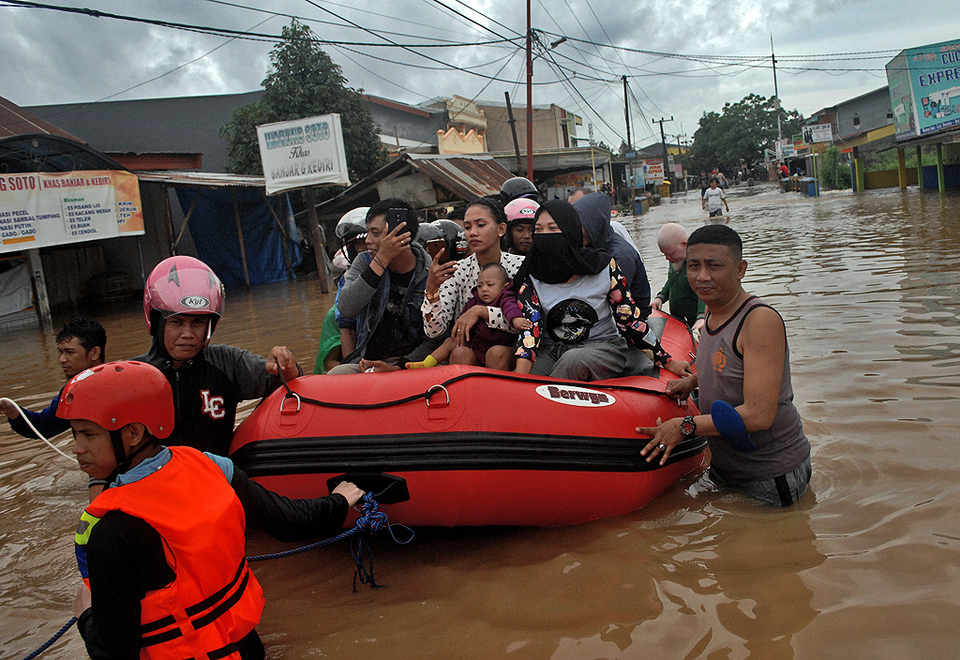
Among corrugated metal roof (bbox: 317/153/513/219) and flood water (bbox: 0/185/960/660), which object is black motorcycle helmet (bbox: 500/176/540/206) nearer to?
flood water (bbox: 0/185/960/660)

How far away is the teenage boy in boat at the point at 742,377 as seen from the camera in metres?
2.65

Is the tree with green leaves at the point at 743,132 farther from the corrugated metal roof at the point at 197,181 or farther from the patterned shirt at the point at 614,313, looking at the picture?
the patterned shirt at the point at 614,313

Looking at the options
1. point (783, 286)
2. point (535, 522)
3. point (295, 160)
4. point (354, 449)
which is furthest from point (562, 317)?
point (295, 160)

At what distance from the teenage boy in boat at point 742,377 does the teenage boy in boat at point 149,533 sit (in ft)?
5.75

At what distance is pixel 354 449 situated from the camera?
8.98 feet

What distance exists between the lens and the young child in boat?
3531 mm

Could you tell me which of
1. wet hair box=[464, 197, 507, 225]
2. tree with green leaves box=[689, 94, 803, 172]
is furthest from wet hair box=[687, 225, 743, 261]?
tree with green leaves box=[689, 94, 803, 172]

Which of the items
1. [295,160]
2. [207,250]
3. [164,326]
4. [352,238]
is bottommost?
[164,326]

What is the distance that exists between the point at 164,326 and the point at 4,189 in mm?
11536

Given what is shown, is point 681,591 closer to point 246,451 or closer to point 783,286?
point 246,451

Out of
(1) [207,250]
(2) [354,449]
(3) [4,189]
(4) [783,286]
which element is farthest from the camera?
(1) [207,250]

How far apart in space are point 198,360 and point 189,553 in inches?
54.7

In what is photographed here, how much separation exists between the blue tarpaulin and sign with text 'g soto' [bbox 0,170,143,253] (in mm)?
4482

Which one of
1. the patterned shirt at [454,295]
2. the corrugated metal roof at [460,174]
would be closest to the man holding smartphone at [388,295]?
the patterned shirt at [454,295]
